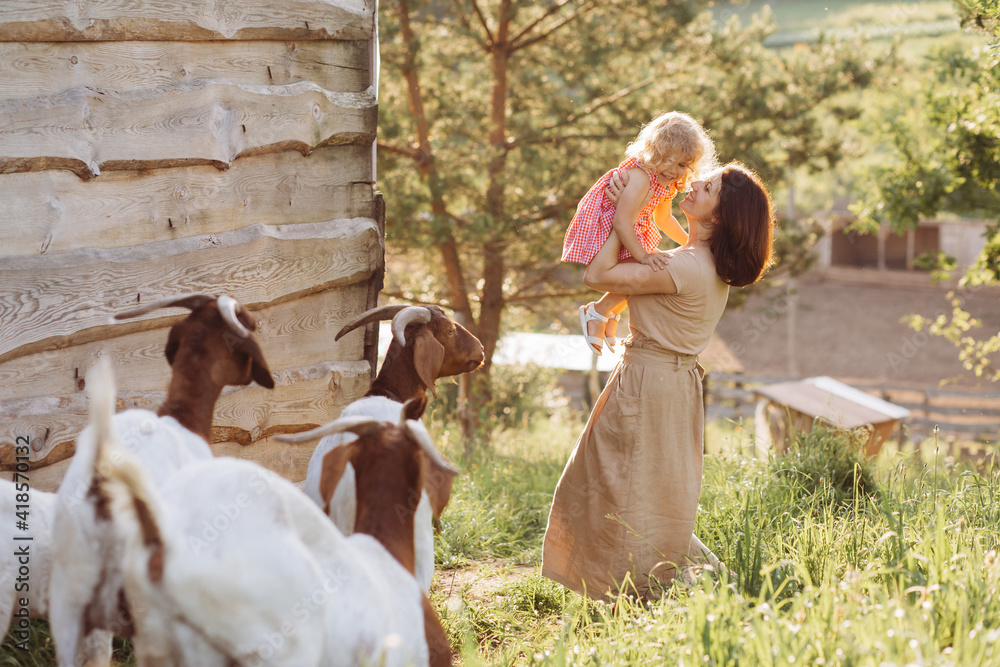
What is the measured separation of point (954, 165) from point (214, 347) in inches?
302

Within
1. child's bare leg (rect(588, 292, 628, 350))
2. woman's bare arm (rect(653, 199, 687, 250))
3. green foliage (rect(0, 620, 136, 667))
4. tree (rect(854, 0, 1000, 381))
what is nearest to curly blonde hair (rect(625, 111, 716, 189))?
woman's bare arm (rect(653, 199, 687, 250))

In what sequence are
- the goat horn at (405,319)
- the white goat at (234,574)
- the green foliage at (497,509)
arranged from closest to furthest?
1. the white goat at (234,574)
2. the goat horn at (405,319)
3. the green foliage at (497,509)

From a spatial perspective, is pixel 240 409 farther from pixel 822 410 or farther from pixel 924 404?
pixel 924 404

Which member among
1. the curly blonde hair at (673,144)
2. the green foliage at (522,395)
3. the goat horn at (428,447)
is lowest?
the green foliage at (522,395)

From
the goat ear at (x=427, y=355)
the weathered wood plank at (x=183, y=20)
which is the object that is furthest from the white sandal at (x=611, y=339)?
the weathered wood plank at (x=183, y=20)

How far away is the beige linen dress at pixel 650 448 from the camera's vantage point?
12.5 ft

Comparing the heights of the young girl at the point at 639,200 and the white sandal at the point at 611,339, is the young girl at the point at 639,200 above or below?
above

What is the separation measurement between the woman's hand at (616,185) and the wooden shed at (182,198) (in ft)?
4.93

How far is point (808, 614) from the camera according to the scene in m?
3.00

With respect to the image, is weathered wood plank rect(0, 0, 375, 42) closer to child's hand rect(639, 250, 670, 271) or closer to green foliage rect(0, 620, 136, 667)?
child's hand rect(639, 250, 670, 271)

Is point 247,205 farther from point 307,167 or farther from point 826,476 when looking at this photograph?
point 826,476

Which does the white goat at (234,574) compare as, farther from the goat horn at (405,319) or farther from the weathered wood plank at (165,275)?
the weathered wood plank at (165,275)

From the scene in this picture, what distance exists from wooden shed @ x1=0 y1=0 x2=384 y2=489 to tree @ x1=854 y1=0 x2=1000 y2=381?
5.26 metres

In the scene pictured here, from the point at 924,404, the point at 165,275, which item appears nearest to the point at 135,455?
the point at 165,275
